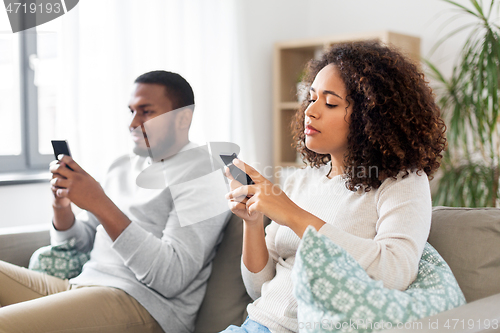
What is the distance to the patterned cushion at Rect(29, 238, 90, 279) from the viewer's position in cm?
147

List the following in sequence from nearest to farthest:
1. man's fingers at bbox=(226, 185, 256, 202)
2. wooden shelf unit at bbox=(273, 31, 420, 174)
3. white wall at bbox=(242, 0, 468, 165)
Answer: man's fingers at bbox=(226, 185, 256, 202), white wall at bbox=(242, 0, 468, 165), wooden shelf unit at bbox=(273, 31, 420, 174)

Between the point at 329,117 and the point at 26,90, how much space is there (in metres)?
1.81

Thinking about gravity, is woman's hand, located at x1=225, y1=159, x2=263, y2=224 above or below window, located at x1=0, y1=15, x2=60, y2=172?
below

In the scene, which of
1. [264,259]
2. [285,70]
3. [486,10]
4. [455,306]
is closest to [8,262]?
[264,259]

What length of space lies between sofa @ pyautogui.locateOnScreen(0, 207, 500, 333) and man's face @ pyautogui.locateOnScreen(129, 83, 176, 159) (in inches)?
12.5

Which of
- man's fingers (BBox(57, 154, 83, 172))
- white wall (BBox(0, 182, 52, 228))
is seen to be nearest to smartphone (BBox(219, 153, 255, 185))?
man's fingers (BBox(57, 154, 83, 172))

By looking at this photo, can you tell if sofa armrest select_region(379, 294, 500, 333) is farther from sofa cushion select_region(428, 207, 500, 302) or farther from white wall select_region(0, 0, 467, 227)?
white wall select_region(0, 0, 467, 227)

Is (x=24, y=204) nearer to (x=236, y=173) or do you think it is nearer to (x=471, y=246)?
(x=236, y=173)

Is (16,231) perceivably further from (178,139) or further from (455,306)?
(455,306)

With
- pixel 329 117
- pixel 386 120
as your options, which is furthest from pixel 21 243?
pixel 386 120

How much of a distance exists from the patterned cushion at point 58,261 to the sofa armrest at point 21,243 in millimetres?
43

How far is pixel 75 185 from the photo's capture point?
49.9 inches

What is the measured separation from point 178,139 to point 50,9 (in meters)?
1.27

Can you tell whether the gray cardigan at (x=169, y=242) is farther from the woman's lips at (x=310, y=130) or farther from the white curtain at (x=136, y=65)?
the white curtain at (x=136, y=65)
